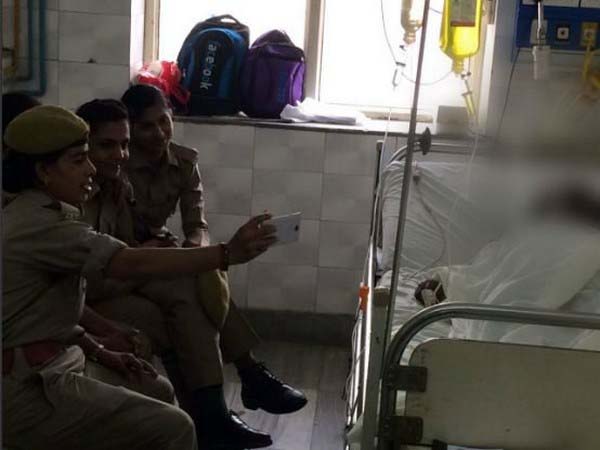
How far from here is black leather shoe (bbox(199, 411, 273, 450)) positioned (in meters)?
3.02

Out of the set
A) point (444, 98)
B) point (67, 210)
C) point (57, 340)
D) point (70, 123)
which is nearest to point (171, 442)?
point (57, 340)

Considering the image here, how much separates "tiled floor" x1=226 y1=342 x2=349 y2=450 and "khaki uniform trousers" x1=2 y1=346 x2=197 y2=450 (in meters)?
1.12

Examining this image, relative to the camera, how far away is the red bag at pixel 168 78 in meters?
4.34

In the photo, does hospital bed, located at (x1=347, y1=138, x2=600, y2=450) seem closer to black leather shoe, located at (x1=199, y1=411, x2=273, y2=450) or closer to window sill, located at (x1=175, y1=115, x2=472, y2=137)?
black leather shoe, located at (x1=199, y1=411, x2=273, y2=450)

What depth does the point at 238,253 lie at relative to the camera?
2.38 meters

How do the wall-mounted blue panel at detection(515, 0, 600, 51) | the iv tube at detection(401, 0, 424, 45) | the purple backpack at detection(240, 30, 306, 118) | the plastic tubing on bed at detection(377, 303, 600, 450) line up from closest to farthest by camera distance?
the plastic tubing on bed at detection(377, 303, 600, 450), the wall-mounted blue panel at detection(515, 0, 600, 51), the iv tube at detection(401, 0, 424, 45), the purple backpack at detection(240, 30, 306, 118)

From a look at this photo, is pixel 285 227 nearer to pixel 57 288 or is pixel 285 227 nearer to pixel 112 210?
pixel 57 288

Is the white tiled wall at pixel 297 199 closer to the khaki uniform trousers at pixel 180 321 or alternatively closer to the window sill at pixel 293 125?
the window sill at pixel 293 125

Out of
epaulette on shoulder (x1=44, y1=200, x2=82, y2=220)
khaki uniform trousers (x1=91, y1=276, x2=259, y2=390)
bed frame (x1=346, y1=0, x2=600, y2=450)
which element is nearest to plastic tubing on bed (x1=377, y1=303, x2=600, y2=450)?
bed frame (x1=346, y1=0, x2=600, y2=450)

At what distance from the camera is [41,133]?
2.27m

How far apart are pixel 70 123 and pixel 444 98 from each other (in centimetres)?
103

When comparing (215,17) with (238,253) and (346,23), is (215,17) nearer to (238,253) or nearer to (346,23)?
(346,23)

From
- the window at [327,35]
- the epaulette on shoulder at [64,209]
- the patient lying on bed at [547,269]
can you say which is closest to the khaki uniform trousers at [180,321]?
the epaulette on shoulder at [64,209]

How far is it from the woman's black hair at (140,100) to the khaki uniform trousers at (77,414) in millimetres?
1039
